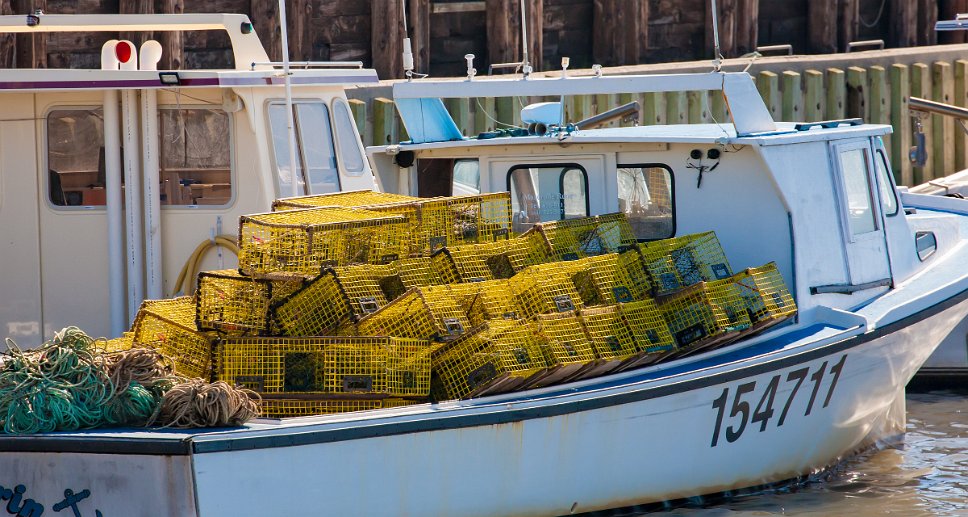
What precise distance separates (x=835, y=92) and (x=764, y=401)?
884cm

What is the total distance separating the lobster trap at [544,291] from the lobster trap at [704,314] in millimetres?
533

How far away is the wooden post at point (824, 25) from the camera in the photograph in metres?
17.1

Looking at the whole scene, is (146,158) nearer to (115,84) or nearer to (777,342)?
(115,84)

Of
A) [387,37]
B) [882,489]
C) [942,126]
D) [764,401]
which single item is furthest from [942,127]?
[764,401]

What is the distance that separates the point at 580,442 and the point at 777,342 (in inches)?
58.6

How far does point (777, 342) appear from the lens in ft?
24.5

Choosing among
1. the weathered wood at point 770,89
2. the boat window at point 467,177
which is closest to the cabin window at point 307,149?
the boat window at point 467,177

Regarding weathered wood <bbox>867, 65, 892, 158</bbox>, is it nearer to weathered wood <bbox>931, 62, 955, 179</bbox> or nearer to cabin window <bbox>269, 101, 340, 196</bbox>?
weathered wood <bbox>931, 62, 955, 179</bbox>

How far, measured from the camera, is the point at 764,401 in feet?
24.1

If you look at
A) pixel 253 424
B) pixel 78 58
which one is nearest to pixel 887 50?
pixel 78 58

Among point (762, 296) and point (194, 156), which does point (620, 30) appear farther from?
point (762, 296)

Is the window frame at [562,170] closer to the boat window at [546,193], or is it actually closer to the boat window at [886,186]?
the boat window at [546,193]

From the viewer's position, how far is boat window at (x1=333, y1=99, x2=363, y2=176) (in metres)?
8.98

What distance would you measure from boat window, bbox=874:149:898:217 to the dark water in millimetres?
1528
